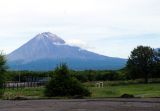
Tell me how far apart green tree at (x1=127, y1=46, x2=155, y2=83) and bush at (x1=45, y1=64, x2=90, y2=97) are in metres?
55.8

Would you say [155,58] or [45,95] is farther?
[155,58]

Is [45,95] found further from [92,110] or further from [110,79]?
[110,79]

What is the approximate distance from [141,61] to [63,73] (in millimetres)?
58224

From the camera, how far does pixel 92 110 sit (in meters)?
24.0

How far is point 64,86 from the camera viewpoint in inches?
1526

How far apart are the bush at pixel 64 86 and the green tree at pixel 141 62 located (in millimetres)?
55804

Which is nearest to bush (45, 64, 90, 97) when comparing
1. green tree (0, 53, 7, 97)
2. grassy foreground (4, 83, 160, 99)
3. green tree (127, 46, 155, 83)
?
grassy foreground (4, 83, 160, 99)

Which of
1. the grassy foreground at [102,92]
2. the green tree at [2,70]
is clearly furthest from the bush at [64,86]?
the green tree at [2,70]

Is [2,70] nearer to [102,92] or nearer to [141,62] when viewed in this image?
[102,92]

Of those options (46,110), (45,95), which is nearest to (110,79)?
(45,95)

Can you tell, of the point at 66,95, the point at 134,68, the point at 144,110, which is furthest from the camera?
the point at 134,68

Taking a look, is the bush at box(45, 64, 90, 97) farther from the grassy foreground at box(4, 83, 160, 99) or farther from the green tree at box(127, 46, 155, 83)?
the green tree at box(127, 46, 155, 83)

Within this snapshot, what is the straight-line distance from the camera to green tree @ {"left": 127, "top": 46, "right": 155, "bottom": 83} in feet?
309

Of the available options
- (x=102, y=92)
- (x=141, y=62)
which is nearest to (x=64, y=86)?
(x=102, y=92)
